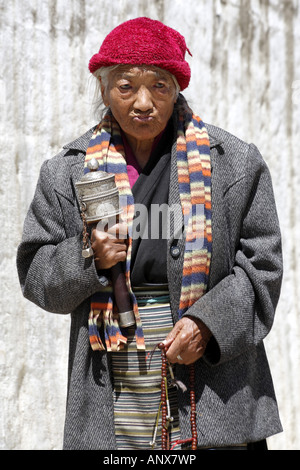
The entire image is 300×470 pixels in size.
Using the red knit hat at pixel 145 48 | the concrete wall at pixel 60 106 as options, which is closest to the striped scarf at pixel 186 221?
the red knit hat at pixel 145 48

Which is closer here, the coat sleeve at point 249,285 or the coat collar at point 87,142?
the coat sleeve at point 249,285

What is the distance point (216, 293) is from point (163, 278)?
0.19 metres

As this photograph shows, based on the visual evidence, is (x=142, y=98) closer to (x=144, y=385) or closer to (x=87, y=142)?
(x=87, y=142)

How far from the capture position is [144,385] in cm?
271

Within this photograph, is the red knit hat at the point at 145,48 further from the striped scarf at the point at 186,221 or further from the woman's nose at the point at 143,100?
the striped scarf at the point at 186,221

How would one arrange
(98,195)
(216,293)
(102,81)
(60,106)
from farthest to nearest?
(60,106)
(102,81)
(216,293)
(98,195)

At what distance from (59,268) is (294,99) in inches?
95.6

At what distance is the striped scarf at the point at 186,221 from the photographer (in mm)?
2676

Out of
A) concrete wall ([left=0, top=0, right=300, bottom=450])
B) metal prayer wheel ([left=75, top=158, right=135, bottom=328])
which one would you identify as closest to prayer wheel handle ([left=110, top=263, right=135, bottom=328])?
metal prayer wheel ([left=75, top=158, right=135, bottom=328])

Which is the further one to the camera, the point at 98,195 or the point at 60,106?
the point at 60,106

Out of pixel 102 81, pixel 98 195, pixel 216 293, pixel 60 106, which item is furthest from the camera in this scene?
pixel 60 106

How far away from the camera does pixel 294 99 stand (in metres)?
4.64

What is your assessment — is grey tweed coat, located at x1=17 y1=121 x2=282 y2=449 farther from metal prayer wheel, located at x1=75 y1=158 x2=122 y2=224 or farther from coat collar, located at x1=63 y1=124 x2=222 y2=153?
metal prayer wheel, located at x1=75 y1=158 x2=122 y2=224

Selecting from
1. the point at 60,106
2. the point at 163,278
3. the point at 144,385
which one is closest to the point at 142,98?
the point at 163,278
